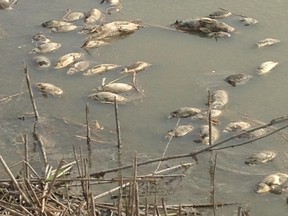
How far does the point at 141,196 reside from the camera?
231 inches

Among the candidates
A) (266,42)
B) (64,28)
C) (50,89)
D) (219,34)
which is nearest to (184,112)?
(50,89)

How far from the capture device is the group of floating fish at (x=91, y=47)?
7.62m

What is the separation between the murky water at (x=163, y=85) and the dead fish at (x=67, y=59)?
115 mm

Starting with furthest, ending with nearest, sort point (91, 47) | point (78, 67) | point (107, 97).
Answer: point (91, 47)
point (78, 67)
point (107, 97)

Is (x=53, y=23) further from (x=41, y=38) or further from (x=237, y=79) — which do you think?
(x=237, y=79)

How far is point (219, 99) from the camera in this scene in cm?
727

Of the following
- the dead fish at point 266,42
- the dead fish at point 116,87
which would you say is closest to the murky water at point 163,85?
the dead fish at point 266,42

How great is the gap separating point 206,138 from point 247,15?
3.04 m

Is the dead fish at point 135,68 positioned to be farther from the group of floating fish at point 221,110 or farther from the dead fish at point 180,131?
the dead fish at point 180,131

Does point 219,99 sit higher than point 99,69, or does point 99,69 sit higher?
point 219,99

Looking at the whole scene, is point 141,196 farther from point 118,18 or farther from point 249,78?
point 118,18

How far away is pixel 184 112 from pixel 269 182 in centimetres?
140

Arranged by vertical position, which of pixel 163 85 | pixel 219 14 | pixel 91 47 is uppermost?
pixel 219 14

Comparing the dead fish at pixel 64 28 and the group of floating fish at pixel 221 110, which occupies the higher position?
the group of floating fish at pixel 221 110
